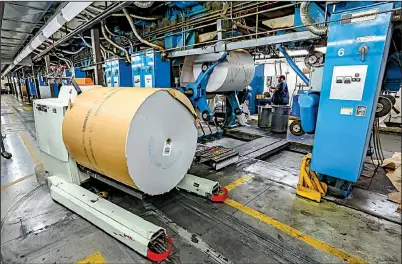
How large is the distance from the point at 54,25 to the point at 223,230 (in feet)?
16.9

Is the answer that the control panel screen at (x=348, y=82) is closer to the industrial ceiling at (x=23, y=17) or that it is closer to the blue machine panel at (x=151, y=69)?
the blue machine panel at (x=151, y=69)

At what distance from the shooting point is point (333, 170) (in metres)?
2.85

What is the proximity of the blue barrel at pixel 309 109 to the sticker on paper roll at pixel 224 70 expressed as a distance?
2.53 m

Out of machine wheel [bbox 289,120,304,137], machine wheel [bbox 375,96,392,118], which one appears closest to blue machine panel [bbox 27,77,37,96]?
machine wheel [bbox 289,120,304,137]

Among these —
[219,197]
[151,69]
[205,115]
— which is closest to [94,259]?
[219,197]

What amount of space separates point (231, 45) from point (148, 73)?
7.84 feet

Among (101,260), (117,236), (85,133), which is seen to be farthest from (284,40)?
(101,260)

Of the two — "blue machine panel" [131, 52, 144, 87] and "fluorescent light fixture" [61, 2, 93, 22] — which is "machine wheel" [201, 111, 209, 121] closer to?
"blue machine panel" [131, 52, 144, 87]

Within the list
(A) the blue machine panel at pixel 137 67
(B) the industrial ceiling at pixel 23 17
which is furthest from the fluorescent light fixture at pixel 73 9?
(A) the blue machine panel at pixel 137 67

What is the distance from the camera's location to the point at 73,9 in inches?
153

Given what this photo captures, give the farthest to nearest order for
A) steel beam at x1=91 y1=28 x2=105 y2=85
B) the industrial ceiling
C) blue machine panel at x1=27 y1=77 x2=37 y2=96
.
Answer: blue machine panel at x1=27 y1=77 x2=37 y2=96, steel beam at x1=91 y1=28 x2=105 y2=85, the industrial ceiling

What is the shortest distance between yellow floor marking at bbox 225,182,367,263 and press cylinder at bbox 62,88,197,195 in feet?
→ 2.83

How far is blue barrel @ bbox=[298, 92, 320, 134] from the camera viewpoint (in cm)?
304

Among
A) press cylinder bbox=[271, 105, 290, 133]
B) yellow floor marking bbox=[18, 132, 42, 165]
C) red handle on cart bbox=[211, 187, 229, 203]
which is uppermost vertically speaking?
press cylinder bbox=[271, 105, 290, 133]
